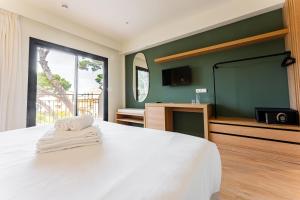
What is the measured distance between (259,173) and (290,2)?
222 cm

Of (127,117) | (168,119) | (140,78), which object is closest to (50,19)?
(140,78)

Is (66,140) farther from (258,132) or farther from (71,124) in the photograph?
(258,132)

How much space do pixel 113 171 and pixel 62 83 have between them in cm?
298

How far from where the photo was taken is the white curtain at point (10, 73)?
207cm

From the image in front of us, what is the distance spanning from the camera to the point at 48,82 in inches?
107

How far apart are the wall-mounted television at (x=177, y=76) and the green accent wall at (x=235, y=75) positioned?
0.38 feet

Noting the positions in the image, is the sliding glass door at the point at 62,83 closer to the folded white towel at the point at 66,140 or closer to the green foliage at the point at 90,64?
the green foliage at the point at 90,64

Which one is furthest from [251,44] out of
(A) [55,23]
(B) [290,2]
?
(A) [55,23]

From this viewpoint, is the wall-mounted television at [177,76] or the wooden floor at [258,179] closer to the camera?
the wooden floor at [258,179]

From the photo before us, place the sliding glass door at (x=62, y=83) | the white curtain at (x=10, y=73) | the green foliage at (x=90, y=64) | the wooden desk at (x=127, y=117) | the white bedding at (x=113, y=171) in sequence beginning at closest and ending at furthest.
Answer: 1. the white bedding at (x=113, y=171)
2. the white curtain at (x=10, y=73)
3. the sliding glass door at (x=62, y=83)
4. the green foliage at (x=90, y=64)
5. the wooden desk at (x=127, y=117)

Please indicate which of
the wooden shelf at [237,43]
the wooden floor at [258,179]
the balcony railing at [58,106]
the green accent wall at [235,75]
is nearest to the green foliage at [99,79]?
the balcony railing at [58,106]

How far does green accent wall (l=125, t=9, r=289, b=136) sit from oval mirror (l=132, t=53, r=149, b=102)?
1.61 ft

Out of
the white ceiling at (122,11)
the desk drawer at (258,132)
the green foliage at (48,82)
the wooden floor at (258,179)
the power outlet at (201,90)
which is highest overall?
the white ceiling at (122,11)

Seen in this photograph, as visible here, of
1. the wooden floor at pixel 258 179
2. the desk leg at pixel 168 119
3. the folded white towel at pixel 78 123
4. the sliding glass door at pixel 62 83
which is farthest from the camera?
the desk leg at pixel 168 119
